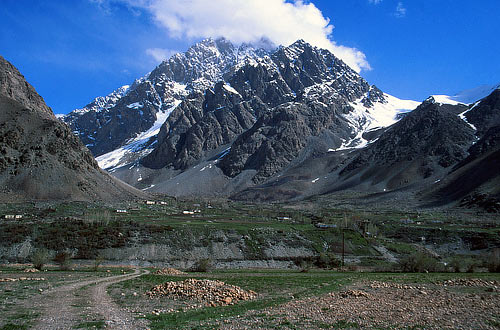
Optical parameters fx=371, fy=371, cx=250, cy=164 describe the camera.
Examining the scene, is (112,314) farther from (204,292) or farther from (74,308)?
(204,292)

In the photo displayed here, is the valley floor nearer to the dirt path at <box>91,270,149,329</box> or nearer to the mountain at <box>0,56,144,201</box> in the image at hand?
the dirt path at <box>91,270,149,329</box>

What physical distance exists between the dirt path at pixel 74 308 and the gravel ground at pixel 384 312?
4.78 metres

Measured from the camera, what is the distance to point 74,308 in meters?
20.0

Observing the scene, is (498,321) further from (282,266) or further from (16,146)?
(16,146)

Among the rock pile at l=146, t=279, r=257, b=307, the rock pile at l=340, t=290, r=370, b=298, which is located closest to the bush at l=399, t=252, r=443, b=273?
the rock pile at l=340, t=290, r=370, b=298

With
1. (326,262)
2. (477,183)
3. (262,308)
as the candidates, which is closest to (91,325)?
(262,308)

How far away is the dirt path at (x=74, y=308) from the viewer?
645 inches

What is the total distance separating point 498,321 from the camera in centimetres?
1673

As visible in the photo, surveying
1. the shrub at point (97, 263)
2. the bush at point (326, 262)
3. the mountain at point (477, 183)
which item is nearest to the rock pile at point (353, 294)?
the shrub at point (97, 263)

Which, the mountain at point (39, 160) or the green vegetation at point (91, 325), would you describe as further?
the mountain at point (39, 160)

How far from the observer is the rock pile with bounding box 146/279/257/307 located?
72.7 feet

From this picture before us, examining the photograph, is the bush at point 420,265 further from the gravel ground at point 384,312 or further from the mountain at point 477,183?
the mountain at point 477,183

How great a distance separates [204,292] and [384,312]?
11.0 meters

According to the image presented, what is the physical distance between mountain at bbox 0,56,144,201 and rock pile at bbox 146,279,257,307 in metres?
110
